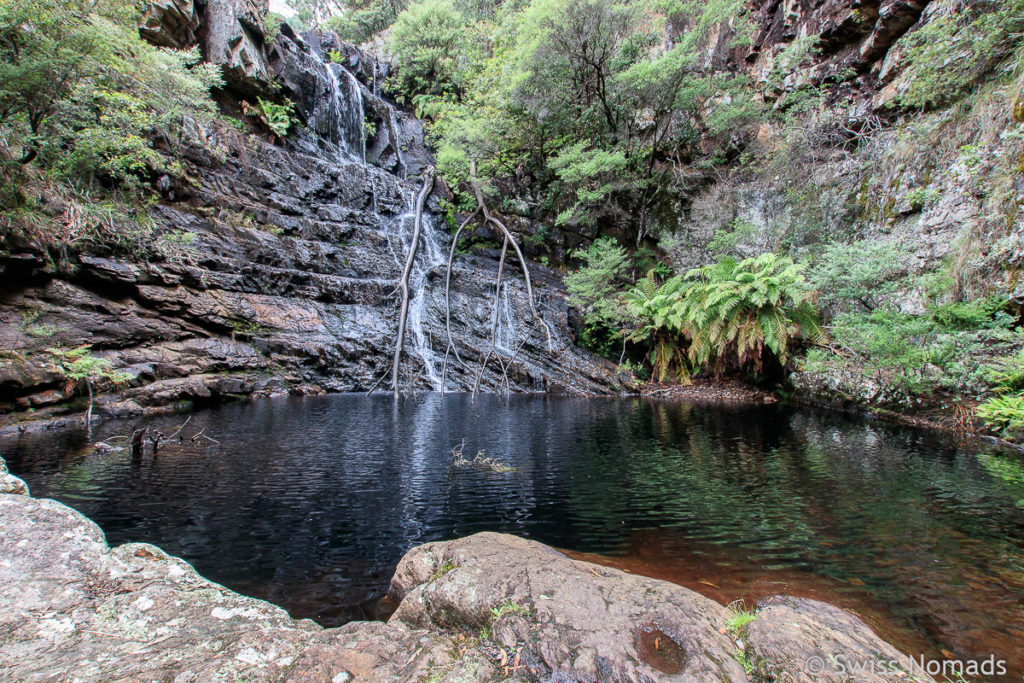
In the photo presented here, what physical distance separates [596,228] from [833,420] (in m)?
13.1

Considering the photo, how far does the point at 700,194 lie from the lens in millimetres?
17766

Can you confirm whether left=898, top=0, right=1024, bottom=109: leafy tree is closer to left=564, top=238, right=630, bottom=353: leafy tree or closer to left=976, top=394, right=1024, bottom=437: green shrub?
left=976, top=394, right=1024, bottom=437: green shrub

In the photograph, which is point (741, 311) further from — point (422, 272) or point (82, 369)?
point (82, 369)

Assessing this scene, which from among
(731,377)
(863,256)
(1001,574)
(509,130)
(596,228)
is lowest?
(1001,574)

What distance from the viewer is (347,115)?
20719 mm

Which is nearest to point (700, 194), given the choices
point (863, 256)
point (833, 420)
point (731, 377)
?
point (731, 377)

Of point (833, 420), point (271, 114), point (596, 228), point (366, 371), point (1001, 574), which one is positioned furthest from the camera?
point (596, 228)

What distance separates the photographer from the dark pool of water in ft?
9.44

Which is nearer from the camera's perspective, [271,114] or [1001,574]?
[1001,574]

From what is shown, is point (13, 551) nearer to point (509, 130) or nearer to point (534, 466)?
point (534, 466)

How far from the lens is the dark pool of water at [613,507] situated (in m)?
2.88

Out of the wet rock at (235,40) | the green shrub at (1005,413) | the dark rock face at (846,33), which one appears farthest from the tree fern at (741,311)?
the wet rock at (235,40)

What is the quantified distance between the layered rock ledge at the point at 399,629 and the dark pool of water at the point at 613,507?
786 mm

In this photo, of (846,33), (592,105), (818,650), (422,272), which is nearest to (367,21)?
(592,105)
